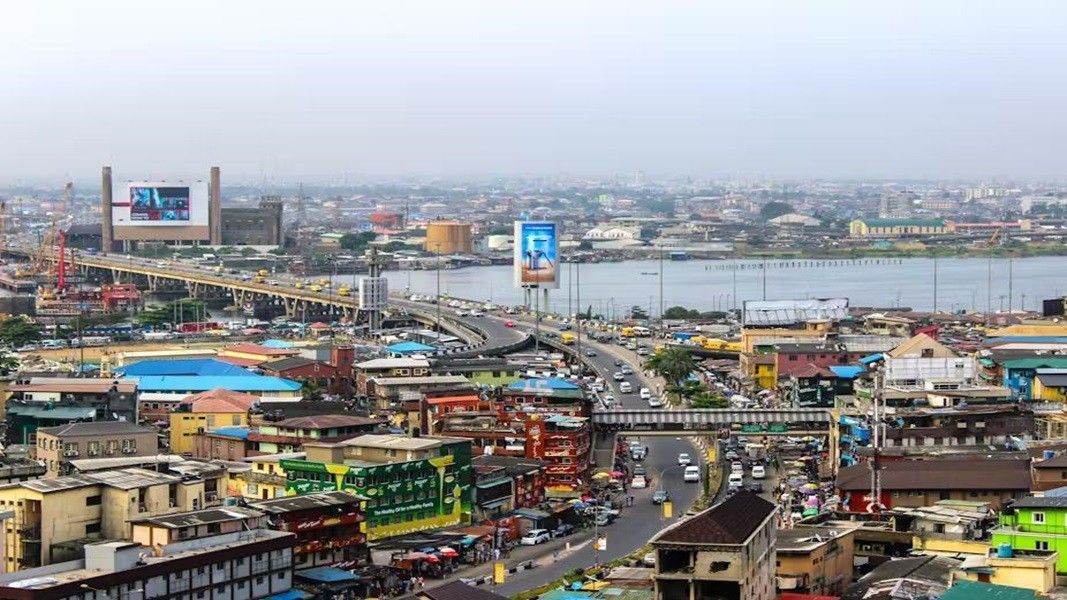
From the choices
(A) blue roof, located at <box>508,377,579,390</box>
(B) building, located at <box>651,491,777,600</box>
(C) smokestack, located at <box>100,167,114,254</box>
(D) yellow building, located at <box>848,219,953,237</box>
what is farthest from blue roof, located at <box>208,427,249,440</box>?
(D) yellow building, located at <box>848,219,953,237</box>

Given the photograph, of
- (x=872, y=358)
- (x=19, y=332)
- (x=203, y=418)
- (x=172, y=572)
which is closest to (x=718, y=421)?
(x=872, y=358)

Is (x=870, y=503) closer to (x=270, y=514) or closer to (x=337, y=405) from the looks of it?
(x=270, y=514)

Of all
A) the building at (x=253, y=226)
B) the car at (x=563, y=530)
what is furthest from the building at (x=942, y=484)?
the building at (x=253, y=226)

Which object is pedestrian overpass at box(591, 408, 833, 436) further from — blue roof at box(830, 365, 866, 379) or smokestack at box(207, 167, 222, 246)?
smokestack at box(207, 167, 222, 246)

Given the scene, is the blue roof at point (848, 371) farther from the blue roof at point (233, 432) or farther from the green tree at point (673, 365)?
the blue roof at point (233, 432)

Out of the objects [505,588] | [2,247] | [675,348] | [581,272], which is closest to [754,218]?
[581,272]

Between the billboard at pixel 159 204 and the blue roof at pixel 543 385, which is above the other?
the billboard at pixel 159 204
